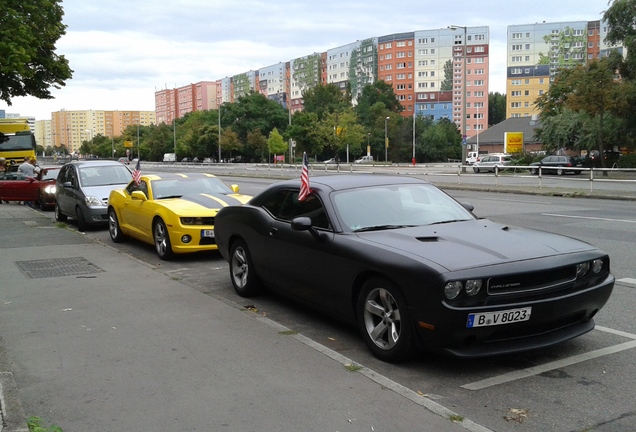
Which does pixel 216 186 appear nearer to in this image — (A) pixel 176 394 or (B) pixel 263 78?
(A) pixel 176 394

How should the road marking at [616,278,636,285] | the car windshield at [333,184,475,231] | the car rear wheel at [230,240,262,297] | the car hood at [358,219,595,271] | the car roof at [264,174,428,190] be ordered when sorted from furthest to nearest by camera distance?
the road marking at [616,278,636,285], the car rear wheel at [230,240,262,297], the car roof at [264,174,428,190], the car windshield at [333,184,475,231], the car hood at [358,219,595,271]

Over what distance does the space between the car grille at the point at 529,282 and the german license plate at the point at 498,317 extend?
0.14 m

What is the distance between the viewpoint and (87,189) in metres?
14.7

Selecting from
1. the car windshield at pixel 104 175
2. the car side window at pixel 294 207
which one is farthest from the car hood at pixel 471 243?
the car windshield at pixel 104 175

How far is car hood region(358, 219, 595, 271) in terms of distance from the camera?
15.4ft

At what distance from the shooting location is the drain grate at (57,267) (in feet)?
29.9

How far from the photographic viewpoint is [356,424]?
12.6 feet

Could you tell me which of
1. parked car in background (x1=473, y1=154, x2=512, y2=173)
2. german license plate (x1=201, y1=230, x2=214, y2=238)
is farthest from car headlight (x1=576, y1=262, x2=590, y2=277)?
parked car in background (x1=473, y1=154, x2=512, y2=173)

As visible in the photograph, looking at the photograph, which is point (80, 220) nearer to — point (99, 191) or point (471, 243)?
point (99, 191)

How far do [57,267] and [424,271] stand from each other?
6.98 metres

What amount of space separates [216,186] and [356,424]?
8.47 metres

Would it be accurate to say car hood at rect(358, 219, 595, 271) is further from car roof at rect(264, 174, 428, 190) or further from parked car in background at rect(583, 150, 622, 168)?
parked car in background at rect(583, 150, 622, 168)

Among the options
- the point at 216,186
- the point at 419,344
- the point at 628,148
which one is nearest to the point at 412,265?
the point at 419,344

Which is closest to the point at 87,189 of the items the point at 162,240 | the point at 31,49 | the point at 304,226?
the point at 162,240
